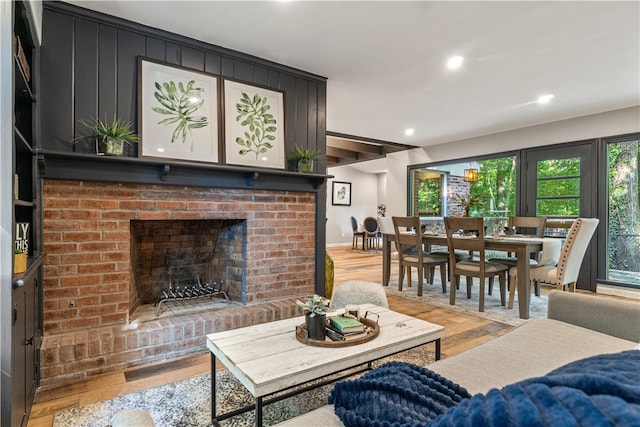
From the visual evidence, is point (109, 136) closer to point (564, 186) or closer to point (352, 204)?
point (564, 186)

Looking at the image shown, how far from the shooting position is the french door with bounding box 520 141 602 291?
4395mm

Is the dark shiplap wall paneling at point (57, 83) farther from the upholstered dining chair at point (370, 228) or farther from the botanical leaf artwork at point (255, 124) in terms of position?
the upholstered dining chair at point (370, 228)

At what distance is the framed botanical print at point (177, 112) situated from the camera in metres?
2.40

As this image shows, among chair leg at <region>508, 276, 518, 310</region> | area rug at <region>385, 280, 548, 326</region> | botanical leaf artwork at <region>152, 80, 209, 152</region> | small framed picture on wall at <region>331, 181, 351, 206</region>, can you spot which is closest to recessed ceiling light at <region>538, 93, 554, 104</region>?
chair leg at <region>508, 276, 518, 310</region>

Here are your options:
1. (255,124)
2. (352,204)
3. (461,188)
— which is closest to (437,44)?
(255,124)

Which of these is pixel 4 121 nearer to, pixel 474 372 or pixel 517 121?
pixel 474 372

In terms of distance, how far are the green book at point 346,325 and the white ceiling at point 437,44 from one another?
1927 mm

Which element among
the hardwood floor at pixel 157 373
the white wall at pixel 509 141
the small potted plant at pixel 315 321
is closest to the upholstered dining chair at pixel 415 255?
the hardwood floor at pixel 157 373

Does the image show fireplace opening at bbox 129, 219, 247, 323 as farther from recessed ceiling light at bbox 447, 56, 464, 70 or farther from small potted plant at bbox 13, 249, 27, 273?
recessed ceiling light at bbox 447, 56, 464, 70

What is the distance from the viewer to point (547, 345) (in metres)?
1.49

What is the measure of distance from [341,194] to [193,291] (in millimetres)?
7057

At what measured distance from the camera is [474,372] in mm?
1265

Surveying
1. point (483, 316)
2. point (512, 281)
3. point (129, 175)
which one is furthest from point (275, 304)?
point (512, 281)

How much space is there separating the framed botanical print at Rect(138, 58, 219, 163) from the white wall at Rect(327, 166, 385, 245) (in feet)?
22.0
